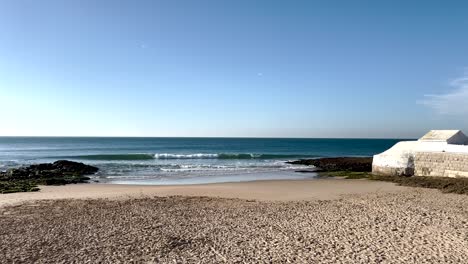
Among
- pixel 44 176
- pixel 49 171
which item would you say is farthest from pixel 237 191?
pixel 49 171

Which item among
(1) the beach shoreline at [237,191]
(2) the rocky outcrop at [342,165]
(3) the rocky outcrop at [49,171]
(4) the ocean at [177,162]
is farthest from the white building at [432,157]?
(3) the rocky outcrop at [49,171]

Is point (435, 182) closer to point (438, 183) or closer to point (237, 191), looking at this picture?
point (438, 183)

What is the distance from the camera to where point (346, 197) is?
15.9 m

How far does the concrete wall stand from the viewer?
1878 cm

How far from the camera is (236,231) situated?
1014cm

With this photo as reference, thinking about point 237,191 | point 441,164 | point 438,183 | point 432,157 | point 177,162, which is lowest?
point 177,162

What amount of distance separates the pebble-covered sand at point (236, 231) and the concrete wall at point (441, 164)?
16.9ft

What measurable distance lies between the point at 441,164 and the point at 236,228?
48.1 feet

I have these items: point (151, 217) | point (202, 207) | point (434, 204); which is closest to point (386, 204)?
point (434, 204)

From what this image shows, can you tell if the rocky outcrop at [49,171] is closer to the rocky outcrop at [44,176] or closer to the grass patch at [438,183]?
the rocky outcrop at [44,176]

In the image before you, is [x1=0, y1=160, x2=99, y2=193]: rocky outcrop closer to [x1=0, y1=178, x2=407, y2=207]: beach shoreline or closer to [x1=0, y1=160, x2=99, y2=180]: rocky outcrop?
[x1=0, y1=160, x2=99, y2=180]: rocky outcrop

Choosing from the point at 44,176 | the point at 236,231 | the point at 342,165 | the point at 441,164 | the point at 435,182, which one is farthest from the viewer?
the point at 342,165

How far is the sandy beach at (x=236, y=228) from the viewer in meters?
8.10

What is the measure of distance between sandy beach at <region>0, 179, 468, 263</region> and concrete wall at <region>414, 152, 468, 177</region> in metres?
3.71
